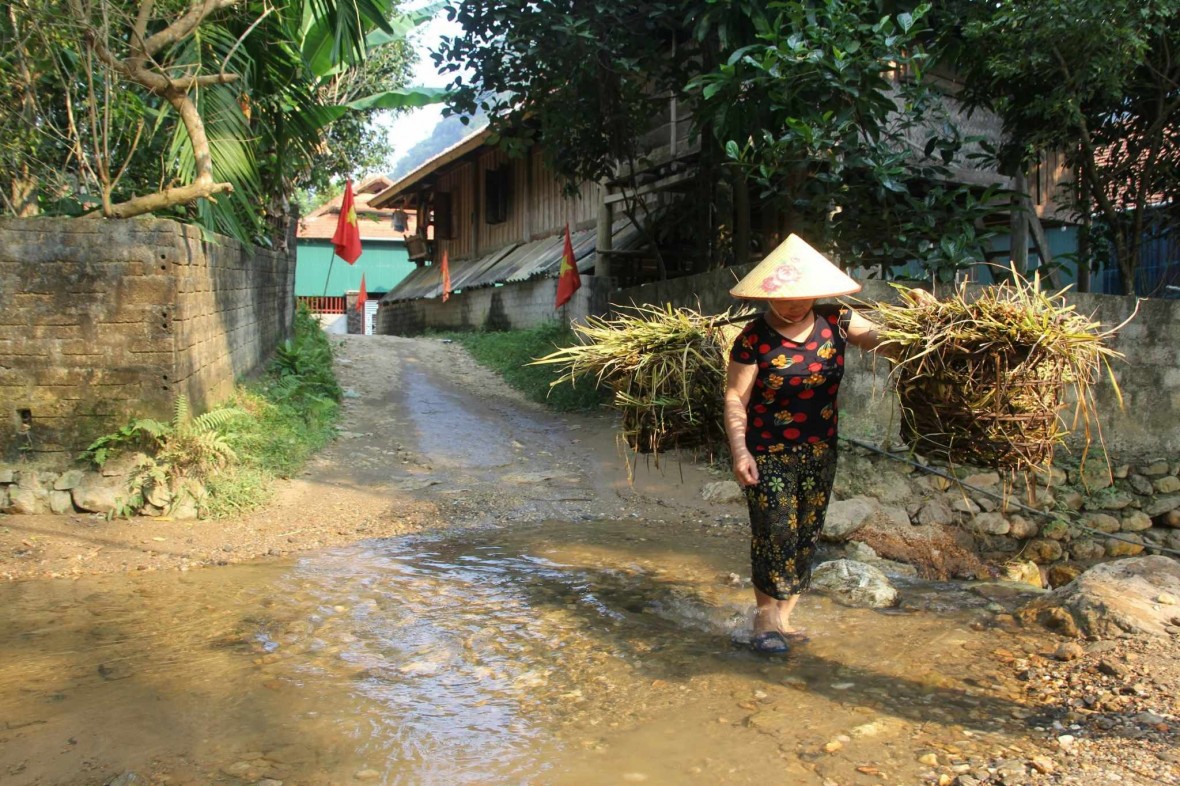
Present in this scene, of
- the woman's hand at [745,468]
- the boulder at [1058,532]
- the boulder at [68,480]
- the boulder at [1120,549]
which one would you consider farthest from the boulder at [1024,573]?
the boulder at [68,480]

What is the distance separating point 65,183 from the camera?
703 cm

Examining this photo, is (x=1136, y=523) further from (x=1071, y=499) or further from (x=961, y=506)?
(x=961, y=506)

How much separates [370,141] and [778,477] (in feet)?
54.5

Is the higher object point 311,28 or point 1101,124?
point 311,28

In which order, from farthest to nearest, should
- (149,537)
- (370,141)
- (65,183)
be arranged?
(370,141) < (65,183) < (149,537)

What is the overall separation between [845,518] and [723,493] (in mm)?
1117

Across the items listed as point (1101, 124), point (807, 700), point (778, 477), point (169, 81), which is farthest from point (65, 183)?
point (1101, 124)

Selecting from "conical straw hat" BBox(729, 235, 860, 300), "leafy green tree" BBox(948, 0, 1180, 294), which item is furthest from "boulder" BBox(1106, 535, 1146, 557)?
"conical straw hat" BBox(729, 235, 860, 300)

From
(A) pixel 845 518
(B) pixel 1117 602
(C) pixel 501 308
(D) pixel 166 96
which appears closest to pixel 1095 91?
(A) pixel 845 518

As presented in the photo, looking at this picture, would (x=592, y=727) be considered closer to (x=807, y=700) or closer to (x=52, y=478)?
(x=807, y=700)

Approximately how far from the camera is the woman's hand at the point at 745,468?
11.5 ft

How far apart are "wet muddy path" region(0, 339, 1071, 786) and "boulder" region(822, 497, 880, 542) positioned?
0.73m

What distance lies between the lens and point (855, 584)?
4453mm

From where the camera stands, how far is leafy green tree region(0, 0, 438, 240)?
6.17 meters
